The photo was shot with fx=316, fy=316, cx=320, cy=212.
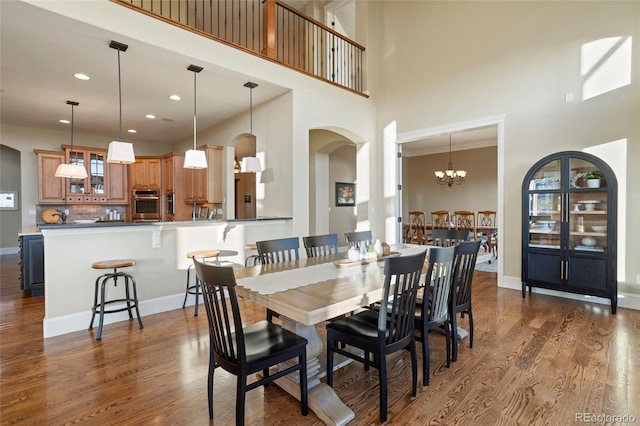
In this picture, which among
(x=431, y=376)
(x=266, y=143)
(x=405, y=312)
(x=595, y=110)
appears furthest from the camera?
(x=266, y=143)

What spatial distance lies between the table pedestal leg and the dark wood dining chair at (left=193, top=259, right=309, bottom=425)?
91mm

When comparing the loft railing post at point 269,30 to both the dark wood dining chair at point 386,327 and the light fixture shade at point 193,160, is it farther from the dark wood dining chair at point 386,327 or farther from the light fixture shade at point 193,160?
the dark wood dining chair at point 386,327

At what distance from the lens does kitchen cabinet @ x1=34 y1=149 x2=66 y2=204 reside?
6523mm

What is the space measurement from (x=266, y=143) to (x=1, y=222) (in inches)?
286

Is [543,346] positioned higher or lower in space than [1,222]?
lower

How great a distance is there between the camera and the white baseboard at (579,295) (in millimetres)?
3799

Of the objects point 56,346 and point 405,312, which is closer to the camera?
point 405,312

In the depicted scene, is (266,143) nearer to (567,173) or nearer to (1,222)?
(567,173)

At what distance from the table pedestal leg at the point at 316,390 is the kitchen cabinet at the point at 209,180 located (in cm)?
490

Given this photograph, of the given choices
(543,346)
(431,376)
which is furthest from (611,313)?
(431,376)

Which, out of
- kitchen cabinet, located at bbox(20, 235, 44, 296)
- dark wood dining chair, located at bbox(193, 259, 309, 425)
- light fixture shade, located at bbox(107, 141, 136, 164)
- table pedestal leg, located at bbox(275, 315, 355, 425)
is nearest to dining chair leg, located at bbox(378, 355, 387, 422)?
table pedestal leg, located at bbox(275, 315, 355, 425)

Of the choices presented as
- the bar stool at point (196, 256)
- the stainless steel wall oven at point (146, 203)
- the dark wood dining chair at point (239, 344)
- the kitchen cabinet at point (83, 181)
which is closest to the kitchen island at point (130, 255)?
the bar stool at point (196, 256)

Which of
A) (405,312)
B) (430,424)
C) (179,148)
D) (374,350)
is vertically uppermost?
(179,148)

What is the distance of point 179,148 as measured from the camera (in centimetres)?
857
